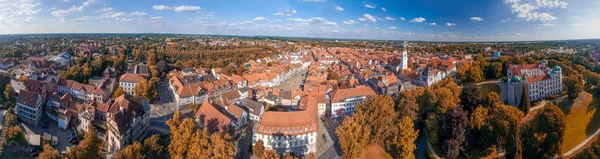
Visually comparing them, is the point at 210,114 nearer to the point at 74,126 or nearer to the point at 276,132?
the point at 276,132

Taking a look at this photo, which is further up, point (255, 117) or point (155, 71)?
point (155, 71)

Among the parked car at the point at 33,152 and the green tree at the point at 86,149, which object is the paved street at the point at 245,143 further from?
the parked car at the point at 33,152

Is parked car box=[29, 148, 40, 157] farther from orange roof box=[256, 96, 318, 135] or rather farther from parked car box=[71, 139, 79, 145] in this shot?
orange roof box=[256, 96, 318, 135]

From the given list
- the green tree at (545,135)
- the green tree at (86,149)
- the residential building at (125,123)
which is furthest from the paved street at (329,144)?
the green tree at (86,149)

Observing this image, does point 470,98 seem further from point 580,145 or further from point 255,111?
point 255,111

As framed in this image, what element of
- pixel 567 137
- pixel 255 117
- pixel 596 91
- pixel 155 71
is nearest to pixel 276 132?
pixel 255 117

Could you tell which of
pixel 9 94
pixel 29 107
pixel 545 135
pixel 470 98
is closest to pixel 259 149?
pixel 545 135
